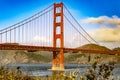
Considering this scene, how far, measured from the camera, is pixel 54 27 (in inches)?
3351

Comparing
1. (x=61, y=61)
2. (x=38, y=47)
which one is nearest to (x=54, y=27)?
(x=61, y=61)

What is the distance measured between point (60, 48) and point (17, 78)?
66.3 metres

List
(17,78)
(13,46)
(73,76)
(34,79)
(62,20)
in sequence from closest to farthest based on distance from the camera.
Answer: (73,76) < (17,78) < (34,79) < (13,46) < (62,20)

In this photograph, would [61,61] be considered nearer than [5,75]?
No

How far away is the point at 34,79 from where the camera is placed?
13414 millimetres

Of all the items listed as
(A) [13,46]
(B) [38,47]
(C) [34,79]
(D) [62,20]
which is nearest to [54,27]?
(D) [62,20]

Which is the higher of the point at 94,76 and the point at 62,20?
the point at 62,20

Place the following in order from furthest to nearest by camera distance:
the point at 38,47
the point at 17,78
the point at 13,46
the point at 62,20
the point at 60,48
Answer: the point at 62,20
the point at 60,48
the point at 38,47
the point at 13,46
the point at 17,78

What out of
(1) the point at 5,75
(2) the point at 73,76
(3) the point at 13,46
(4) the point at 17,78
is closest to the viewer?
Result: (2) the point at 73,76

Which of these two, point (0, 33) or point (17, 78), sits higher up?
point (0, 33)

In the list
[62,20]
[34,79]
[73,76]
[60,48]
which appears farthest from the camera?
[62,20]

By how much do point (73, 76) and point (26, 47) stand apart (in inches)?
2238

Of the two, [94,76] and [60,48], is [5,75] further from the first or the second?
[60,48]

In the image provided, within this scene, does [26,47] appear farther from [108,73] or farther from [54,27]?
[108,73]
